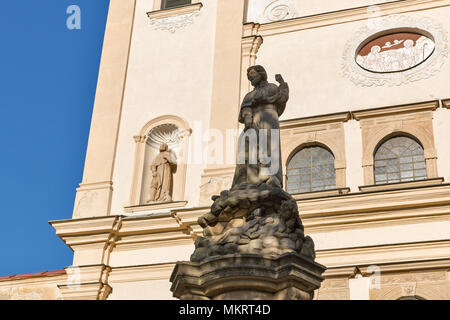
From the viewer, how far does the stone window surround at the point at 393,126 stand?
547 inches

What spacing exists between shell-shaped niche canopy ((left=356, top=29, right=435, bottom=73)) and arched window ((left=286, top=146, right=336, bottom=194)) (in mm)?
2117

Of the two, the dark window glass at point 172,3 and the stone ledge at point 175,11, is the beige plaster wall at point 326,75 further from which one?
the dark window glass at point 172,3

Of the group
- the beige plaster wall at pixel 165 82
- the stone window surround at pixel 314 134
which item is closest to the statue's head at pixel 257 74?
the stone window surround at pixel 314 134

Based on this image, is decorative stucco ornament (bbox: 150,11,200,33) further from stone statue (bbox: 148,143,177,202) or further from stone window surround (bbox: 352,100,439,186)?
stone window surround (bbox: 352,100,439,186)

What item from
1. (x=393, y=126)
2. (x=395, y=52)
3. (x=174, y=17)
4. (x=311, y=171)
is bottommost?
(x=311, y=171)

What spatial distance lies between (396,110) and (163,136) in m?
5.10

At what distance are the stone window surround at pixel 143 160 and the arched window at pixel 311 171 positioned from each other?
223cm

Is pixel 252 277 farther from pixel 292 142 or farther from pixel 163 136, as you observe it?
pixel 163 136

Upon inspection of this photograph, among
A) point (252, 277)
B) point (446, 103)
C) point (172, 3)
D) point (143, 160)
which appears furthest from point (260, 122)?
point (172, 3)

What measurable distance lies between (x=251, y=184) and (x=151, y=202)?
8.45 metres

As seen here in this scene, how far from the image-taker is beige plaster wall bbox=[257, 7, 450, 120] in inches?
569

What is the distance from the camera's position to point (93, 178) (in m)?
15.5

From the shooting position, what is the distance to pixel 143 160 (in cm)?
1565

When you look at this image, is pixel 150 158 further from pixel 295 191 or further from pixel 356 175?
pixel 356 175
